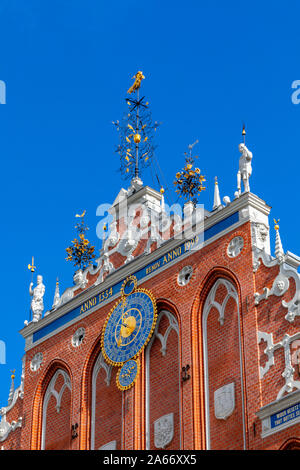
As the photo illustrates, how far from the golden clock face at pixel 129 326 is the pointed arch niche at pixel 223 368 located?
1.76m

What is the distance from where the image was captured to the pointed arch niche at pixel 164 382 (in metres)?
30.0

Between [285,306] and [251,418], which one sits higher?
[285,306]

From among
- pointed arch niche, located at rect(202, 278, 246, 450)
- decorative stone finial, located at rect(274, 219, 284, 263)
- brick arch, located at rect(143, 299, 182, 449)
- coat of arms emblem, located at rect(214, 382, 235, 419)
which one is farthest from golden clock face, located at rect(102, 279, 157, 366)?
decorative stone finial, located at rect(274, 219, 284, 263)

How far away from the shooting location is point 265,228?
3012 centimetres

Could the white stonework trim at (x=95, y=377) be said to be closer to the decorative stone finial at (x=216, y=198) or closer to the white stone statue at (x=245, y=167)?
the decorative stone finial at (x=216, y=198)

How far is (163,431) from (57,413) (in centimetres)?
438

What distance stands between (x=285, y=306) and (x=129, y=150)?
917 cm

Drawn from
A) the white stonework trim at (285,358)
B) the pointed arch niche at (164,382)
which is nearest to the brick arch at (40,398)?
the pointed arch niche at (164,382)

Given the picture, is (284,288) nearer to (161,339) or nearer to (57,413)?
(161,339)
